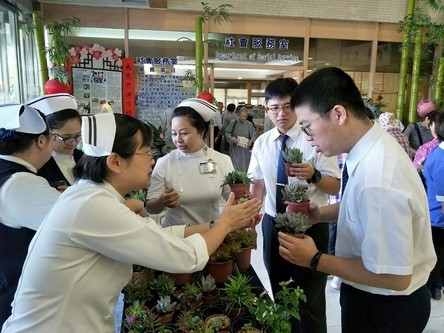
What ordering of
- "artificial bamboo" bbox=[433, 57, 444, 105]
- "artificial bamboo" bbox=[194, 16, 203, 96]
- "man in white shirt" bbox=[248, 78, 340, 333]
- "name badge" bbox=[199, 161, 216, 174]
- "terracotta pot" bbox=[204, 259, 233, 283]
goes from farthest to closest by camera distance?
1. "artificial bamboo" bbox=[433, 57, 444, 105]
2. "artificial bamboo" bbox=[194, 16, 203, 96]
3. "name badge" bbox=[199, 161, 216, 174]
4. "man in white shirt" bbox=[248, 78, 340, 333]
5. "terracotta pot" bbox=[204, 259, 233, 283]

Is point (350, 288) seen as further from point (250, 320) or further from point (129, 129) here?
point (129, 129)

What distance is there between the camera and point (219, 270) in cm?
144

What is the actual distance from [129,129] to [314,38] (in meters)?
5.42

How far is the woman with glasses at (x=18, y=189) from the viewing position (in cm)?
127

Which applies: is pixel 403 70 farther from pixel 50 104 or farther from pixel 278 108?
pixel 50 104

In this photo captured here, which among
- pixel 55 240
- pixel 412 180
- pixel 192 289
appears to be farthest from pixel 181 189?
pixel 412 180

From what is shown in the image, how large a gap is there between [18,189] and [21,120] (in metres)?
0.28

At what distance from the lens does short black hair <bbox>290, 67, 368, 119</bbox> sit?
3.53 feet

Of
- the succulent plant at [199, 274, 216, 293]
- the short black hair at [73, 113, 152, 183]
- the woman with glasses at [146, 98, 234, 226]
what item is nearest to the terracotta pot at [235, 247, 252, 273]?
the succulent plant at [199, 274, 216, 293]

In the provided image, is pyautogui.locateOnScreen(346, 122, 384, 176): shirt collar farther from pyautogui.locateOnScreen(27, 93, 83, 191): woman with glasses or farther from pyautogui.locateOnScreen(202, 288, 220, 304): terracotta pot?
pyautogui.locateOnScreen(27, 93, 83, 191): woman with glasses

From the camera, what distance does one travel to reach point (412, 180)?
1.00 meters

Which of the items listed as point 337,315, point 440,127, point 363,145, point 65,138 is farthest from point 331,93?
point 337,315

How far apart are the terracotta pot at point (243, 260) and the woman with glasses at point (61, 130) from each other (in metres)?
0.96

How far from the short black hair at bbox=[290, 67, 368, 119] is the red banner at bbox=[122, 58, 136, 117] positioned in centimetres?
457
